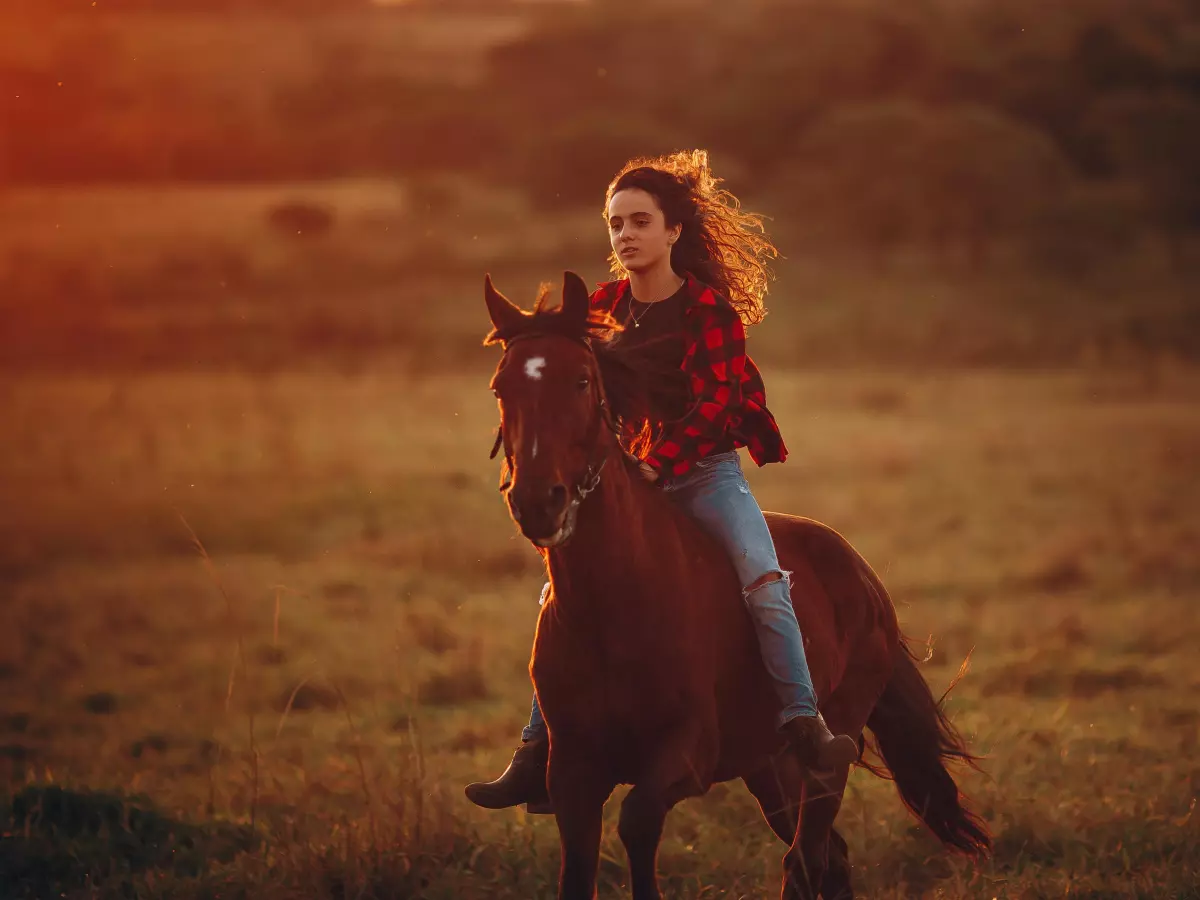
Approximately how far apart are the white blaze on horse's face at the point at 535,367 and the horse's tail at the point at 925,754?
3030 mm

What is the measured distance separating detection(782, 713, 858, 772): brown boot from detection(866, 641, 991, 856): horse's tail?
147cm

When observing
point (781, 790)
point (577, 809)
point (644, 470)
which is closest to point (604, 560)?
point (644, 470)

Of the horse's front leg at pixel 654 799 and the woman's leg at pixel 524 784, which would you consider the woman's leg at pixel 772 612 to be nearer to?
the horse's front leg at pixel 654 799

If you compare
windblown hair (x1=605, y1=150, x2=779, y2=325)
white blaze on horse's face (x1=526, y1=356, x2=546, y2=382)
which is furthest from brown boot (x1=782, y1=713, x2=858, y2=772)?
white blaze on horse's face (x1=526, y1=356, x2=546, y2=382)

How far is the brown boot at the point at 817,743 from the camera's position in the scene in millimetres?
5480

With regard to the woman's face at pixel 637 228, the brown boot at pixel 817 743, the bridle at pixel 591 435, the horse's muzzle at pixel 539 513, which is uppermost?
the woman's face at pixel 637 228

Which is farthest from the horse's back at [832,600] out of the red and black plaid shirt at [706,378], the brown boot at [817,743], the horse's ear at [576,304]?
the horse's ear at [576,304]

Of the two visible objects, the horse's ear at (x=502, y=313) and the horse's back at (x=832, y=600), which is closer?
the horse's ear at (x=502, y=313)

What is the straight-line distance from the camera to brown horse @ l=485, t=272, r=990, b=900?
4758mm

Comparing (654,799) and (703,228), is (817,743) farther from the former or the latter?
(703,228)

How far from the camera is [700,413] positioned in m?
5.52

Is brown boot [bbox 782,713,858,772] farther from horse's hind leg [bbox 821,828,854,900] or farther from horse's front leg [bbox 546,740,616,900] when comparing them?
horse's hind leg [bbox 821,828,854,900]

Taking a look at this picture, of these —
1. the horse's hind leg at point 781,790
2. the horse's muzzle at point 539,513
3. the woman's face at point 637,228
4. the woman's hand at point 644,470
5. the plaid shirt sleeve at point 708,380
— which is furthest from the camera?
the horse's hind leg at point 781,790

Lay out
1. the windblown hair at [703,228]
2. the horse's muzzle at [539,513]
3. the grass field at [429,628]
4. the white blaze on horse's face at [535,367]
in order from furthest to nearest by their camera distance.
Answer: the grass field at [429,628], the windblown hair at [703,228], the white blaze on horse's face at [535,367], the horse's muzzle at [539,513]
